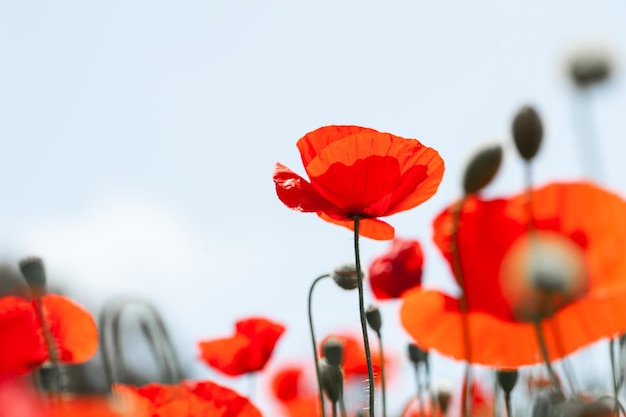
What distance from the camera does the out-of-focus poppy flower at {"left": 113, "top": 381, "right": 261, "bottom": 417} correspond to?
1340 mm

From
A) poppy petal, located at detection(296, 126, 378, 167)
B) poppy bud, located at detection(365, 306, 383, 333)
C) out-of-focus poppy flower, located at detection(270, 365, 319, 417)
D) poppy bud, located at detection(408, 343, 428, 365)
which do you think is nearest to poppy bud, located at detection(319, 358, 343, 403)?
poppy bud, located at detection(365, 306, 383, 333)

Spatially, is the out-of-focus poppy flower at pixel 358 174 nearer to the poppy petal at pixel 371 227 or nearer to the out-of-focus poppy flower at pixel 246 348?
the poppy petal at pixel 371 227

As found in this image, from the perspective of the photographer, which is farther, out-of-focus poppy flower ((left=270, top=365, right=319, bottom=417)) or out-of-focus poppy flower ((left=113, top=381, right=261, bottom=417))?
out-of-focus poppy flower ((left=270, top=365, right=319, bottom=417))

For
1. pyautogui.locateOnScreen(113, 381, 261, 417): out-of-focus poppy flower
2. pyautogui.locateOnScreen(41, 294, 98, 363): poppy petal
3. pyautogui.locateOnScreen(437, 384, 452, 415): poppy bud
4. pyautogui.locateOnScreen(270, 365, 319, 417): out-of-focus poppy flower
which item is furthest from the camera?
pyautogui.locateOnScreen(270, 365, 319, 417): out-of-focus poppy flower

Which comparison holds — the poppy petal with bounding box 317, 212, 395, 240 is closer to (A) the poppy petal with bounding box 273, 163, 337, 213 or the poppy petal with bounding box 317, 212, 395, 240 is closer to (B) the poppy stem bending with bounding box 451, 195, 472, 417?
(A) the poppy petal with bounding box 273, 163, 337, 213

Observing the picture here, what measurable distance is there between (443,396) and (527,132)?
0.70m

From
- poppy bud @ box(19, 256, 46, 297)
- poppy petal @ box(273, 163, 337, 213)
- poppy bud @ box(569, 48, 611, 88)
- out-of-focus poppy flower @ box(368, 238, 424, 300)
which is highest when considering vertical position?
poppy bud @ box(569, 48, 611, 88)

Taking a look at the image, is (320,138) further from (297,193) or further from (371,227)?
(371,227)

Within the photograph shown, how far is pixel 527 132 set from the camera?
137cm

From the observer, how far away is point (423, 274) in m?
2.03

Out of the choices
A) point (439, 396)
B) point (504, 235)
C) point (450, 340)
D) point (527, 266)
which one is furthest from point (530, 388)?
point (527, 266)

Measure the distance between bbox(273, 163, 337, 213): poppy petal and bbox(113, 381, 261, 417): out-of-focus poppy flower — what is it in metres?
0.30

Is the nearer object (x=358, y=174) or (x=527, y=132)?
(x=527, y=132)

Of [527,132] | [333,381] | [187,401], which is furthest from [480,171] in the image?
[187,401]
